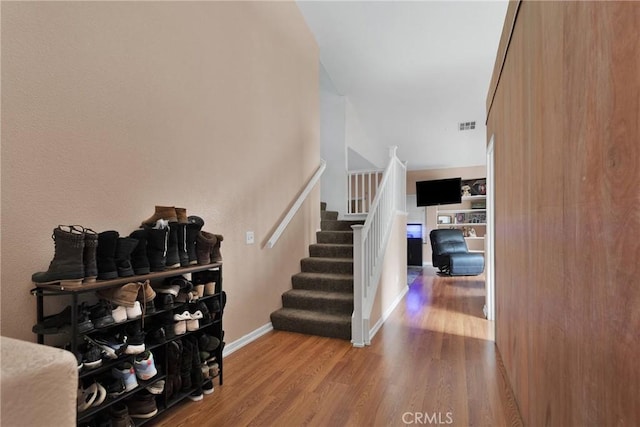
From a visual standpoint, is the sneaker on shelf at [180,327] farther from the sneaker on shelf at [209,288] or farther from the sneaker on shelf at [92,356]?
the sneaker on shelf at [92,356]

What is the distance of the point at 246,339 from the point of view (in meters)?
2.91

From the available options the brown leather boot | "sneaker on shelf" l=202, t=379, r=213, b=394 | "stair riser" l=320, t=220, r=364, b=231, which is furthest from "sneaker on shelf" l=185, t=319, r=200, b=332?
"stair riser" l=320, t=220, r=364, b=231

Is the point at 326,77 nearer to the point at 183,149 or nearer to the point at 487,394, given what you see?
the point at 183,149

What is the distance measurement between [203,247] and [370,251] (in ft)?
5.59

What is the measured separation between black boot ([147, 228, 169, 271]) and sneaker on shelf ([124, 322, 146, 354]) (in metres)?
0.32

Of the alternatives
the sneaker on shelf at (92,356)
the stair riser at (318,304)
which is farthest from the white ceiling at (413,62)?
the sneaker on shelf at (92,356)

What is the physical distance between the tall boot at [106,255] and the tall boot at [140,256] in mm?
142

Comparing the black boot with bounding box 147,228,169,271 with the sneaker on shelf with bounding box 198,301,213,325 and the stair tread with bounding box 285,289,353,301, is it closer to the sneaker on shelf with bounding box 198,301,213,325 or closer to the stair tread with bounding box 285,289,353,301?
the sneaker on shelf with bounding box 198,301,213,325

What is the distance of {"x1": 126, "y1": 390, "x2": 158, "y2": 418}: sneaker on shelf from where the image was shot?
64.8 inches

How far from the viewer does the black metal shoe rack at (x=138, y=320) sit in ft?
4.40

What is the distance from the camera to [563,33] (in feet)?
3.39

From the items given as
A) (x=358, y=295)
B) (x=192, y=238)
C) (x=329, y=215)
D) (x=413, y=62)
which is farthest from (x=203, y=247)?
(x=413, y=62)

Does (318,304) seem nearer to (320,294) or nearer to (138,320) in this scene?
(320,294)

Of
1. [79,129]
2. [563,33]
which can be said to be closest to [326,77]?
[79,129]
